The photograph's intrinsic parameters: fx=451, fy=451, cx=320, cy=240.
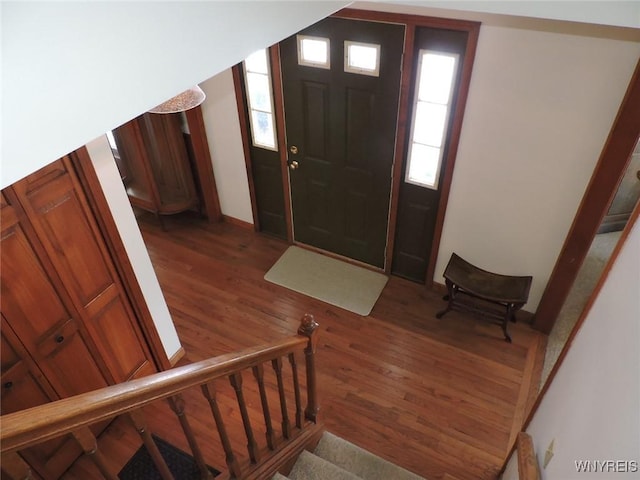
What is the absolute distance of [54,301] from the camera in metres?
2.15

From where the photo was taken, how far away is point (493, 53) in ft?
8.39

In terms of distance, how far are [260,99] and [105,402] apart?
9.43 ft

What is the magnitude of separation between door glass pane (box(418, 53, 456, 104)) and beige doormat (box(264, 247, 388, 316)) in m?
1.56

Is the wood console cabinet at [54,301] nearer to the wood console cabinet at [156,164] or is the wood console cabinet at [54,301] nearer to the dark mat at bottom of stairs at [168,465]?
the dark mat at bottom of stairs at [168,465]

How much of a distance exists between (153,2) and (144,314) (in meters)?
2.43

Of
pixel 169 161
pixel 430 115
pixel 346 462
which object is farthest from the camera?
pixel 169 161

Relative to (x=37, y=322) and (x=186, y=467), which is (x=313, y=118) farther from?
(x=186, y=467)

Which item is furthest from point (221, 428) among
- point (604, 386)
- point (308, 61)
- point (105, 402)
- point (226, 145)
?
point (226, 145)

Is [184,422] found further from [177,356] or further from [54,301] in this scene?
[177,356]

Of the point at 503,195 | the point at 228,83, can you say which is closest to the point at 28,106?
the point at 503,195

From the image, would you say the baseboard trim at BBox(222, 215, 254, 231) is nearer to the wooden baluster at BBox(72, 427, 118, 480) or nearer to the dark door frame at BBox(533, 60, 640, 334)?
the dark door frame at BBox(533, 60, 640, 334)

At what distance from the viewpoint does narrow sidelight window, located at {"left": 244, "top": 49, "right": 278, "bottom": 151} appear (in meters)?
3.38

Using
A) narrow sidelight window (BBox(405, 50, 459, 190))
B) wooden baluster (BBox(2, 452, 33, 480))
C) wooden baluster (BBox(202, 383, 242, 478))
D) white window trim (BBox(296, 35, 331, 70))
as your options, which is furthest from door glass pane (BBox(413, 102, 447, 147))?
wooden baluster (BBox(2, 452, 33, 480))

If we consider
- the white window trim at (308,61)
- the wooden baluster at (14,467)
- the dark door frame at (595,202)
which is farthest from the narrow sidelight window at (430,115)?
the wooden baluster at (14,467)
